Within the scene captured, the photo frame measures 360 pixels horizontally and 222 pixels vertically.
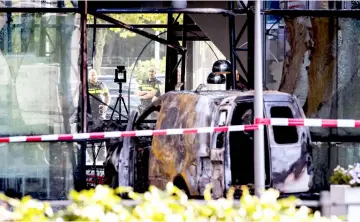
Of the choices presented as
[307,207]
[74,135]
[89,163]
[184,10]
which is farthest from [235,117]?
[307,207]

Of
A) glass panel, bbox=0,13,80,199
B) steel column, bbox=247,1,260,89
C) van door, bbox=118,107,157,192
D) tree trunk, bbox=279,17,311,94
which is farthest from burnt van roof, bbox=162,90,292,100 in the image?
glass panel, bbox=0,13,80,199

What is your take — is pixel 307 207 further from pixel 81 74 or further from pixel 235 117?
pixel 81 74

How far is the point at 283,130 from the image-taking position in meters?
10.1

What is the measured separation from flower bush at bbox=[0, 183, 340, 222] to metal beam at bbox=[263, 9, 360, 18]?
28.5 ft

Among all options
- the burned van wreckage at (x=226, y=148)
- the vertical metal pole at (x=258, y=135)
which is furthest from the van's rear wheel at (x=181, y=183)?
the vertical metal pole at (x=258, y=135)

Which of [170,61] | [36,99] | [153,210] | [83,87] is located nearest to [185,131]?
[83,87]

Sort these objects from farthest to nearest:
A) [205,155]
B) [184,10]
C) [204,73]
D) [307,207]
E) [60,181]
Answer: [204,73] < [184,10] < [60,181] < [205,155] < [307,207]

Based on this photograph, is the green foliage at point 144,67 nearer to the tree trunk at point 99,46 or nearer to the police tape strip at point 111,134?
the tree trunk at point 99,46

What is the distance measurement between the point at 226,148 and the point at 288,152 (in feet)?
2.67

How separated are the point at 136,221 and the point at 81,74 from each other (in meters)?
8.37

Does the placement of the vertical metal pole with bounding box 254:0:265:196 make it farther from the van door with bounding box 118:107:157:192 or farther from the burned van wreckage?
the van door with bounding box 118:107:157:192

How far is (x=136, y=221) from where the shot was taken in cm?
264

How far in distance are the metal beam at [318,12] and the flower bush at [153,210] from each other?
28.5ft

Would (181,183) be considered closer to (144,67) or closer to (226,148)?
(226,148)
